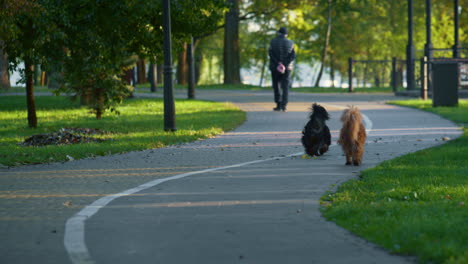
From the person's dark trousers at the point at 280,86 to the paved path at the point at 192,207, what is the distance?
8.77 m

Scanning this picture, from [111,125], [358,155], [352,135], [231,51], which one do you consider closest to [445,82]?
[111,125]

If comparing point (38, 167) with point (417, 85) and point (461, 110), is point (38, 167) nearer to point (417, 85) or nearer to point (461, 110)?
point (461, 110)

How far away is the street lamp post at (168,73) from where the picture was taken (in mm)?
16562

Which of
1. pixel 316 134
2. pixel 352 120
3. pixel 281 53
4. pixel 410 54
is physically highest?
pixel 410 54

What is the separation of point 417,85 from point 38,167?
27338 millimetres

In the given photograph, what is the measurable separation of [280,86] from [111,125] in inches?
242

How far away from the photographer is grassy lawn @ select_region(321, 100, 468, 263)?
6.09 m

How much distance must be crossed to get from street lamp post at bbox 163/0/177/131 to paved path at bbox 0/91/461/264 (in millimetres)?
2143

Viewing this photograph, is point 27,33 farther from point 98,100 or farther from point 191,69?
point 191,69

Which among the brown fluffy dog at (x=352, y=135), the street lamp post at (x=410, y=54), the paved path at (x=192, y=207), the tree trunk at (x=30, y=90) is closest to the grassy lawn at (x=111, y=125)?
the tree trunk at (x=30, y=90)

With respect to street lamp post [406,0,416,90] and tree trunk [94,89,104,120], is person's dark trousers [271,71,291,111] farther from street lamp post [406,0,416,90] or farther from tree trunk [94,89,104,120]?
street lamp post [406,0,416,90]

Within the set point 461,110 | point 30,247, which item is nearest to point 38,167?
point 30,247

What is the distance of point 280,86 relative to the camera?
2430 cm

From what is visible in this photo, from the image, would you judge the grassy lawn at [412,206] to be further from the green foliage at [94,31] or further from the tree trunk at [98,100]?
the tree trunk at [98,100]
